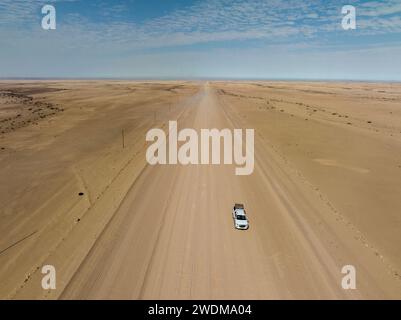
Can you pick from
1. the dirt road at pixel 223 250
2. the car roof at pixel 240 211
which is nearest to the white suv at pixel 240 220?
the car roof at pixel 240 211

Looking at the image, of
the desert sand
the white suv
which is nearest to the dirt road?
the desert sand

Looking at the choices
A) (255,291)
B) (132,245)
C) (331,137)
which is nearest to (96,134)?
(132,245)

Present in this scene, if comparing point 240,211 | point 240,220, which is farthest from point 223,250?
point 240,211

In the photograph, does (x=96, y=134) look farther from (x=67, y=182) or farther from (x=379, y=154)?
(x=379, y=154)

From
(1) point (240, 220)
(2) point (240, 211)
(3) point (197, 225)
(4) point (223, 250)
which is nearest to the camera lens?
(4) point (223, 250)

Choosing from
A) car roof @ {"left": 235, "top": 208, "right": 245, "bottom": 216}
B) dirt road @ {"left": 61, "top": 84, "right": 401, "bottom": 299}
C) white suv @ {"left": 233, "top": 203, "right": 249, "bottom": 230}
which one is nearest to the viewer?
dirt road @ {"left": 61, "top": 84, "right": 401, "bottom": 299}

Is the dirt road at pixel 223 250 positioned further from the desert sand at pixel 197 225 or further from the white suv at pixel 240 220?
the white suv at pixel 240 220

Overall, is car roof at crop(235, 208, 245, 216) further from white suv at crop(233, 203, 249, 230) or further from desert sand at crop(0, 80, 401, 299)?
desert sand at crop(0, 80, 401, 299)

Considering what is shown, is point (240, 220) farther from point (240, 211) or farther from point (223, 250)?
point (223, 250)
